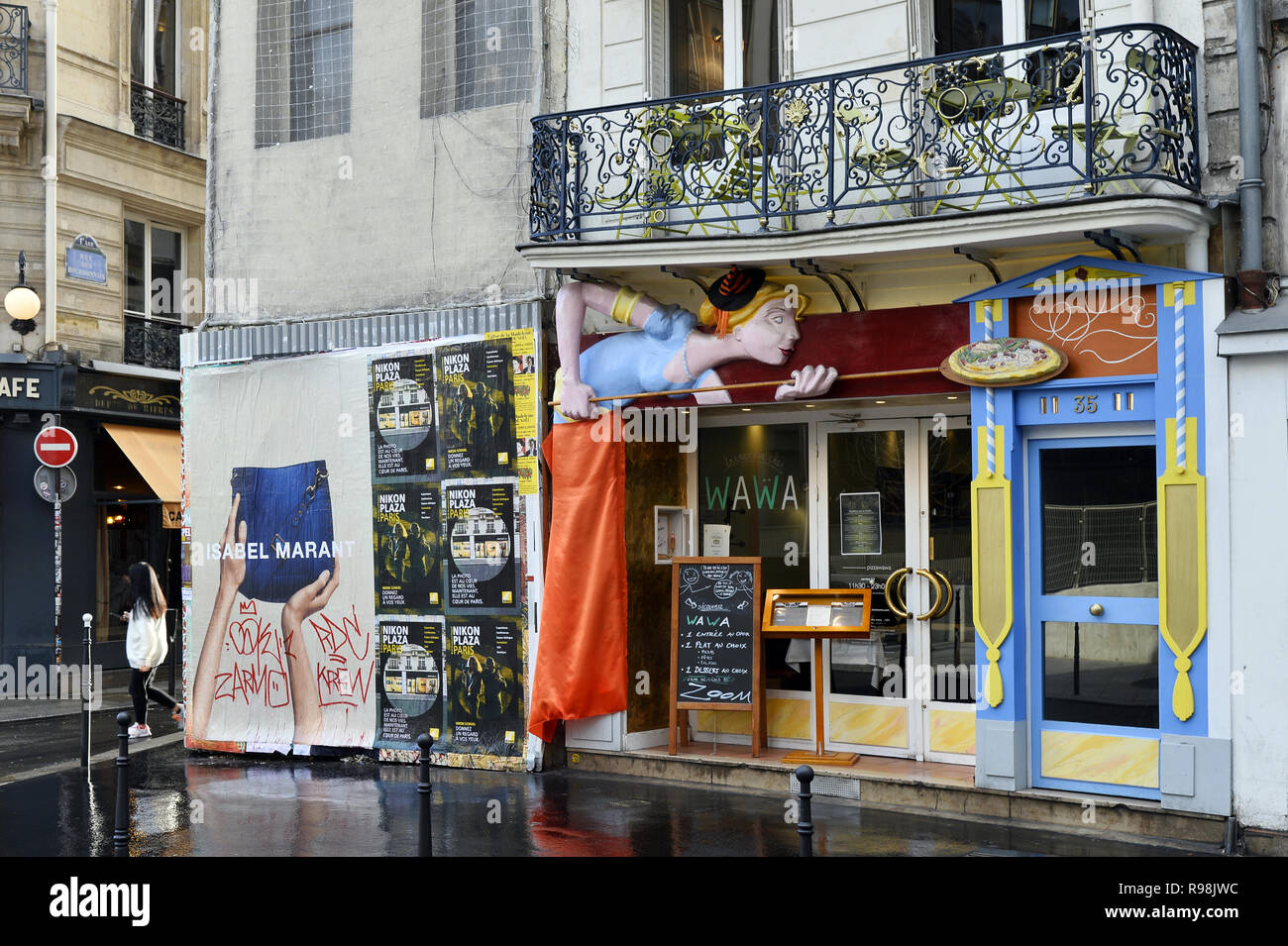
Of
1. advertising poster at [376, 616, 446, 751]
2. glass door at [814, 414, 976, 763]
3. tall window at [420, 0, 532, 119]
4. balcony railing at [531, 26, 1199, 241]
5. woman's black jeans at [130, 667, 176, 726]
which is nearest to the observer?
balcony railing at [531, 26, 1199, 241]

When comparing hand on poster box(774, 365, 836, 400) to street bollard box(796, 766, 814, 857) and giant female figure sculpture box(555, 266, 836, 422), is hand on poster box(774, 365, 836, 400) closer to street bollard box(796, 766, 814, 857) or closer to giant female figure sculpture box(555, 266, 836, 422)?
giant female figure sculpture box(555, 266, 836, 422)

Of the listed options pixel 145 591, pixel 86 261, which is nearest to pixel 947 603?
pixel 145 591

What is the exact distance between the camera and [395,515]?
12.9 metres

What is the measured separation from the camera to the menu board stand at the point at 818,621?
36.7 feet

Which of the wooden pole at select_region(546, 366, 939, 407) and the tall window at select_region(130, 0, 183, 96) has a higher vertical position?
the tall window at select_region(130, 0, 183, 96)

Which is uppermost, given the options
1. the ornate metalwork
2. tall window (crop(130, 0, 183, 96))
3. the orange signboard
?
tall window (crop(130, 0, 183, 96))

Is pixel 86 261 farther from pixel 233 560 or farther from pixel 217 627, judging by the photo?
pixel 217 627

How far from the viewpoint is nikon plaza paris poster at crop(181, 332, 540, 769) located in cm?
1245

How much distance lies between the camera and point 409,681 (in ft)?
42.1

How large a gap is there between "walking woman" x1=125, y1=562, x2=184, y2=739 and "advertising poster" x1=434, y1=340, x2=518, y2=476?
393 centimetres

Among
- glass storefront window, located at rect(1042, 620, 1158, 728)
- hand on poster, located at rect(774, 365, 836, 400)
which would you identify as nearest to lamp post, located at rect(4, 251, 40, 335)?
hand on poster, located at rect(774, 365, 836, 400)

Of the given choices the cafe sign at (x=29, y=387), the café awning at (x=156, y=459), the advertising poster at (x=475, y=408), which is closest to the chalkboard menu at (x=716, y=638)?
the advertising poster at (x=475, y=408)
